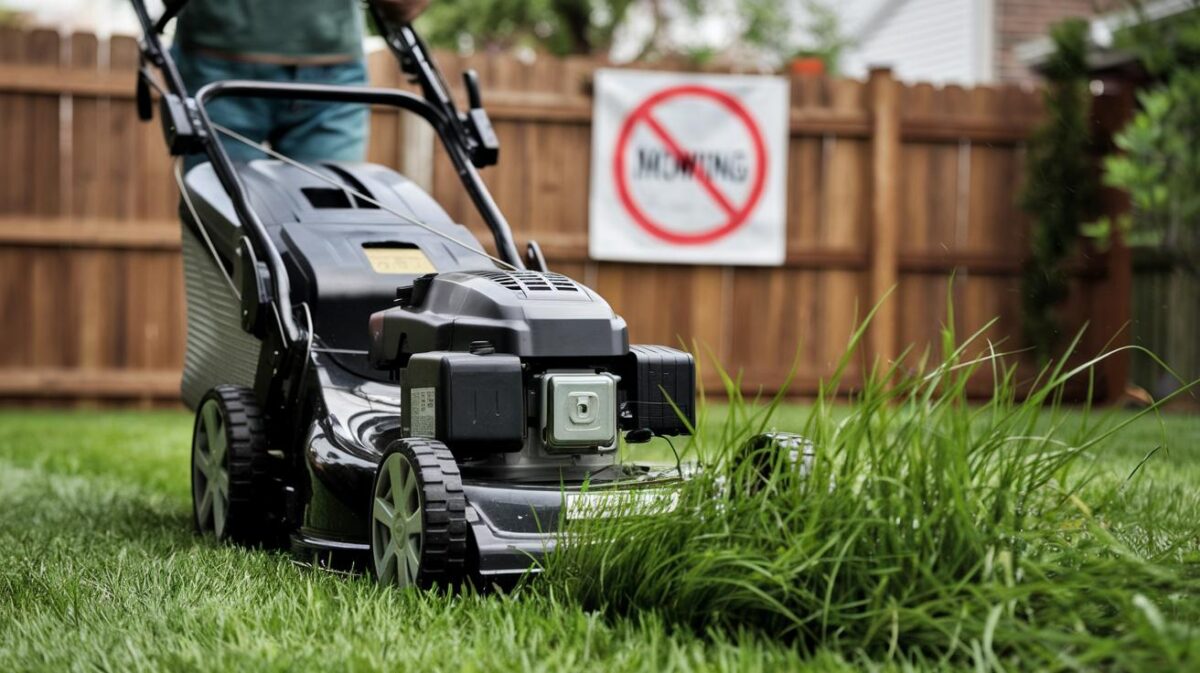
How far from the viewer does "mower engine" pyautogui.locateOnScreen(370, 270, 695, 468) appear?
248cm

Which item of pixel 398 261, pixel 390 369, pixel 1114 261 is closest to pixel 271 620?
pixel 390 369

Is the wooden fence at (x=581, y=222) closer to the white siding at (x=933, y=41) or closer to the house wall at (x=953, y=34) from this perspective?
the house wall at (x=953, y=34)

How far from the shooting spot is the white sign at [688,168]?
304 inches

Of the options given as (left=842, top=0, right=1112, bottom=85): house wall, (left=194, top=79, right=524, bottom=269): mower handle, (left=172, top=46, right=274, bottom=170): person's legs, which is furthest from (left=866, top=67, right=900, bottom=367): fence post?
(left=842, top=0, right=1112, bottom=85): house wall

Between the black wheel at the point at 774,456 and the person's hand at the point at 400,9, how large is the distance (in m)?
1.87

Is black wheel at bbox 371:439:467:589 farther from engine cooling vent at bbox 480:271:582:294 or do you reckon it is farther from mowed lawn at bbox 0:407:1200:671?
engine cooling vent at bbox 480:271:582:294

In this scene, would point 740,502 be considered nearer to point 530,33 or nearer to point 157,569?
point 157,569

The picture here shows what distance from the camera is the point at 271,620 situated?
2131 mm

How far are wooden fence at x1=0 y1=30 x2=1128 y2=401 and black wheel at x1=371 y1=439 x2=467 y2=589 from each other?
514cm

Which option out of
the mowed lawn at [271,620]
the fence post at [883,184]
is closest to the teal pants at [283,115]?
the mowed lawn at [271,620]

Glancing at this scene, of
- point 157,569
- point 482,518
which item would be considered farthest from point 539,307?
point 157,569

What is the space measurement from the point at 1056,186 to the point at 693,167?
6.08 ft

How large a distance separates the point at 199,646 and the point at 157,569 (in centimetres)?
68

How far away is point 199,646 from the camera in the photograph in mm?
1997
